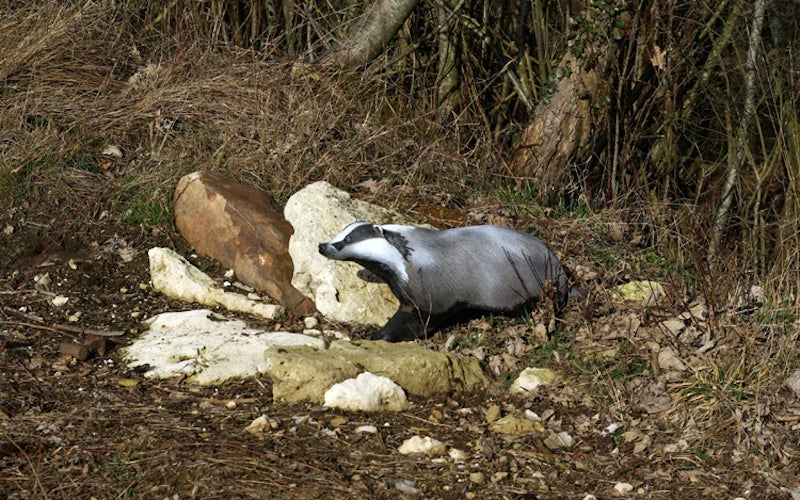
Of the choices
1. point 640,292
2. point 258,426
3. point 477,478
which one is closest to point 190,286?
point 258,426

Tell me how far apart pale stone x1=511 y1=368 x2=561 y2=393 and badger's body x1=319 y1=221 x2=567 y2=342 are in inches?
18.9

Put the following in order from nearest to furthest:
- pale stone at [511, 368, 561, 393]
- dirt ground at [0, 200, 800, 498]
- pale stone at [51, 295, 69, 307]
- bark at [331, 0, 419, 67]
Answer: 1. dirt ground at [0, 200, 800, 498]
2. pale stone at [511, 368, 561, 393]
3. pale stone at [51, 295, 69, 307]
4. bark at [331, 0, 419, 67]

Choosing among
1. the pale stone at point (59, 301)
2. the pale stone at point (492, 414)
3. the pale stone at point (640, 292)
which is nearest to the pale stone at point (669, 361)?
the pale stone at point (640, 292)

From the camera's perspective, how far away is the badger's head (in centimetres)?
468

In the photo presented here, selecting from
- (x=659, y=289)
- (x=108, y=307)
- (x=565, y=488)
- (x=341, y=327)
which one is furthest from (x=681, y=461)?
(x=108, y=307)

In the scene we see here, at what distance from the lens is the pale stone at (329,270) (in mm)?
5051

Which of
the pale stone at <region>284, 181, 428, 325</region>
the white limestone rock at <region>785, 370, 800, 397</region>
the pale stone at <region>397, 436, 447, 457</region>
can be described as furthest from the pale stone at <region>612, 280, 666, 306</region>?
the pale stone at <region>397, 436, 447, 457</region>

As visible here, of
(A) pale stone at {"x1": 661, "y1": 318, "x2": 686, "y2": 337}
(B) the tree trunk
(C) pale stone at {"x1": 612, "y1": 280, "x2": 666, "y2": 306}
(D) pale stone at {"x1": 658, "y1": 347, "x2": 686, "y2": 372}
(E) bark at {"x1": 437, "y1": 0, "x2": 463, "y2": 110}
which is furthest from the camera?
(E) bark at {"x1": 437, "y1": 0, "x2": 463, "y2": 110}

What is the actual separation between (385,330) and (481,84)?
11.9 feet

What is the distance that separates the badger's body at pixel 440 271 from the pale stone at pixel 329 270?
33 cm

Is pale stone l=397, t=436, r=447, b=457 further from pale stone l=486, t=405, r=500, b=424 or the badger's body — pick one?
the badger's body

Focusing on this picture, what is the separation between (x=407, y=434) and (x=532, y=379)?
2.51 feet

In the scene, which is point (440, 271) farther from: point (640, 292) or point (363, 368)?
point (640, 292)

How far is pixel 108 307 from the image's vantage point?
5.08 metres
